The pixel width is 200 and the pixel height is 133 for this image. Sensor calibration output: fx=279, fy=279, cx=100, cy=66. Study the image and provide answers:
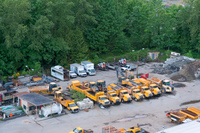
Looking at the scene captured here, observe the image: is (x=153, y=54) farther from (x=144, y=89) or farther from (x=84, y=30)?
(x=144, y=89)

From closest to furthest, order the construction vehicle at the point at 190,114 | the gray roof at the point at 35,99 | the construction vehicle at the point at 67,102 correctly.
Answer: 1. the construction vehicle at the point at 190,114
2. the gray roof at the point at 35,99
3. the construction vehicle at the point at 67,102

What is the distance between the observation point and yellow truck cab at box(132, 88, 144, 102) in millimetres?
35969

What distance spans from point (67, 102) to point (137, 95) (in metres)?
9.13

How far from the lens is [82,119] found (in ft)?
101

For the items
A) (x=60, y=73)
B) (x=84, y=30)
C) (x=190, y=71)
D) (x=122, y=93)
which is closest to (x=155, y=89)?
(x=122, y=93)

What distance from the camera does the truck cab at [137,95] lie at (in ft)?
118

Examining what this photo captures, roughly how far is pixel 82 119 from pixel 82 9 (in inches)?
1214

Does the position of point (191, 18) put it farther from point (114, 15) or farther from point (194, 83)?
point (194, 83)

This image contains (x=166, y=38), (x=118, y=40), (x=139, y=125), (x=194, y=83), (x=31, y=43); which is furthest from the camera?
(x=166, y=38)

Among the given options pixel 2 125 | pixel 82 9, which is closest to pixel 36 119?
pixel 2 125

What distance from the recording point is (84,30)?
5881 cm

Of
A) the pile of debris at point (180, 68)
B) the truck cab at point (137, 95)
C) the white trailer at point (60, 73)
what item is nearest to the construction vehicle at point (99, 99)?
the truck cab at point (137, 95)

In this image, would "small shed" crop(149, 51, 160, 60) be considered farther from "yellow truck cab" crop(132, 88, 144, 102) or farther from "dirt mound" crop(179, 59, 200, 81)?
"yellow truck cab" crop(132, 88, 144, 102)

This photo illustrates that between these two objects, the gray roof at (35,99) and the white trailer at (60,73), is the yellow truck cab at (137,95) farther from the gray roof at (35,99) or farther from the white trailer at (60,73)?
the white trailer at (60,73)
